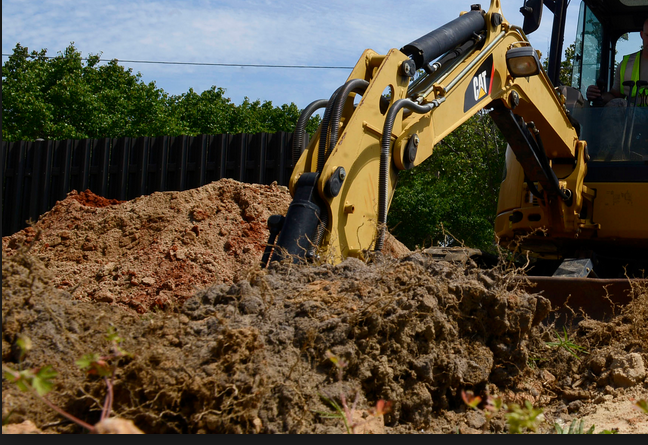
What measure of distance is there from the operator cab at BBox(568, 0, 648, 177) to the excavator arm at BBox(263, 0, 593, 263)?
0.18 metres

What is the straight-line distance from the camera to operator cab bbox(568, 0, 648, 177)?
5.58 m

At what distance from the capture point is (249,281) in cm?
318

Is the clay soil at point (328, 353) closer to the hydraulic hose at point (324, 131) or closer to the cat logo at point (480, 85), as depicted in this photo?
the hydraulic hose at point (324, 131)

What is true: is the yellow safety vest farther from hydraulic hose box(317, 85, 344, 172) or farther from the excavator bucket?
hydraulic hose box(317, 85, 344, 172)

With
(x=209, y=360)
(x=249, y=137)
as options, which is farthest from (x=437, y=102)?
(x=249, y=137)

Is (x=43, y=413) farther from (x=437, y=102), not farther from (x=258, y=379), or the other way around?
(x=437, y=102)

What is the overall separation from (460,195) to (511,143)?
13.4 metres

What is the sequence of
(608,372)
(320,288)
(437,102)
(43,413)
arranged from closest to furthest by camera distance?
1. (43,413)
2. (320,288)
3. (608,372)
4. (437,102)

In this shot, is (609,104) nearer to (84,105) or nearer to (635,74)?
(635,74)

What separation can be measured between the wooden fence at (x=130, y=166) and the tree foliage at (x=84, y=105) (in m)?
10.8

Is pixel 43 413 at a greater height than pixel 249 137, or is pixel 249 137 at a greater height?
pixel 249 137

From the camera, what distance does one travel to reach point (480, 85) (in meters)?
4.99

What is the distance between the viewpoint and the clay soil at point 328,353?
93.7 inches

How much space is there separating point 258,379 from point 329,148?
1.82 metres
